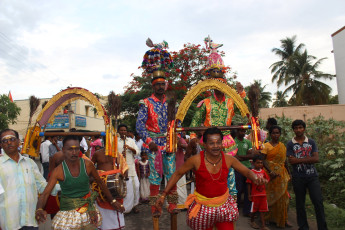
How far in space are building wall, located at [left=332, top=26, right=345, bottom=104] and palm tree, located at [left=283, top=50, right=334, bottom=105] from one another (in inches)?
39.9

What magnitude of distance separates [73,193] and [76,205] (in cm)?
15

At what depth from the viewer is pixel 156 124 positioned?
4789mm

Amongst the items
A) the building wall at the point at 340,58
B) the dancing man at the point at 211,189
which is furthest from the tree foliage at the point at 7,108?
the building wall at the point at 340,58

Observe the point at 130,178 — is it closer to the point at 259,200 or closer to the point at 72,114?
the point at 259,200

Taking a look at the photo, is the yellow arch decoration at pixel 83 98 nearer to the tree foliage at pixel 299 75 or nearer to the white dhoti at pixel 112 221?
the white dhoti at pixel 112 221

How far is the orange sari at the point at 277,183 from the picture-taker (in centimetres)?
580

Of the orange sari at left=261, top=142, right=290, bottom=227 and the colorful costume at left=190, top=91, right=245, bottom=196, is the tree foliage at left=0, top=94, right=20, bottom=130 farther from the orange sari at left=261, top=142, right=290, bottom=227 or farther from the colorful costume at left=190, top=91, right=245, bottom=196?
the orange sari at left=261, top=142, right=290, bottom=227

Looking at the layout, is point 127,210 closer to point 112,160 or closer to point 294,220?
point 112,160

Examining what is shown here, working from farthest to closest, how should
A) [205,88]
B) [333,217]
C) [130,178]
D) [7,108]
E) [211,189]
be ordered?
[7,108] < [130,178] < [333,217] < [205,88] < [211,189]

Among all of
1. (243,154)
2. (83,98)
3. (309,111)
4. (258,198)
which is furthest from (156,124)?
(309,111)

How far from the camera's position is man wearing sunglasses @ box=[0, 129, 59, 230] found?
3.49 metres

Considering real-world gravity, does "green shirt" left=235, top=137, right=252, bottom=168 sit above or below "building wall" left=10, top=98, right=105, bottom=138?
below

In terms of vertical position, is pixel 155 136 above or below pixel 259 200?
above

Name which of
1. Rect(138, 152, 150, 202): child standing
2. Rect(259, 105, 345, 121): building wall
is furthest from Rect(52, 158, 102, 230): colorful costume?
Rect(259, 105, 345, 121): building wall
